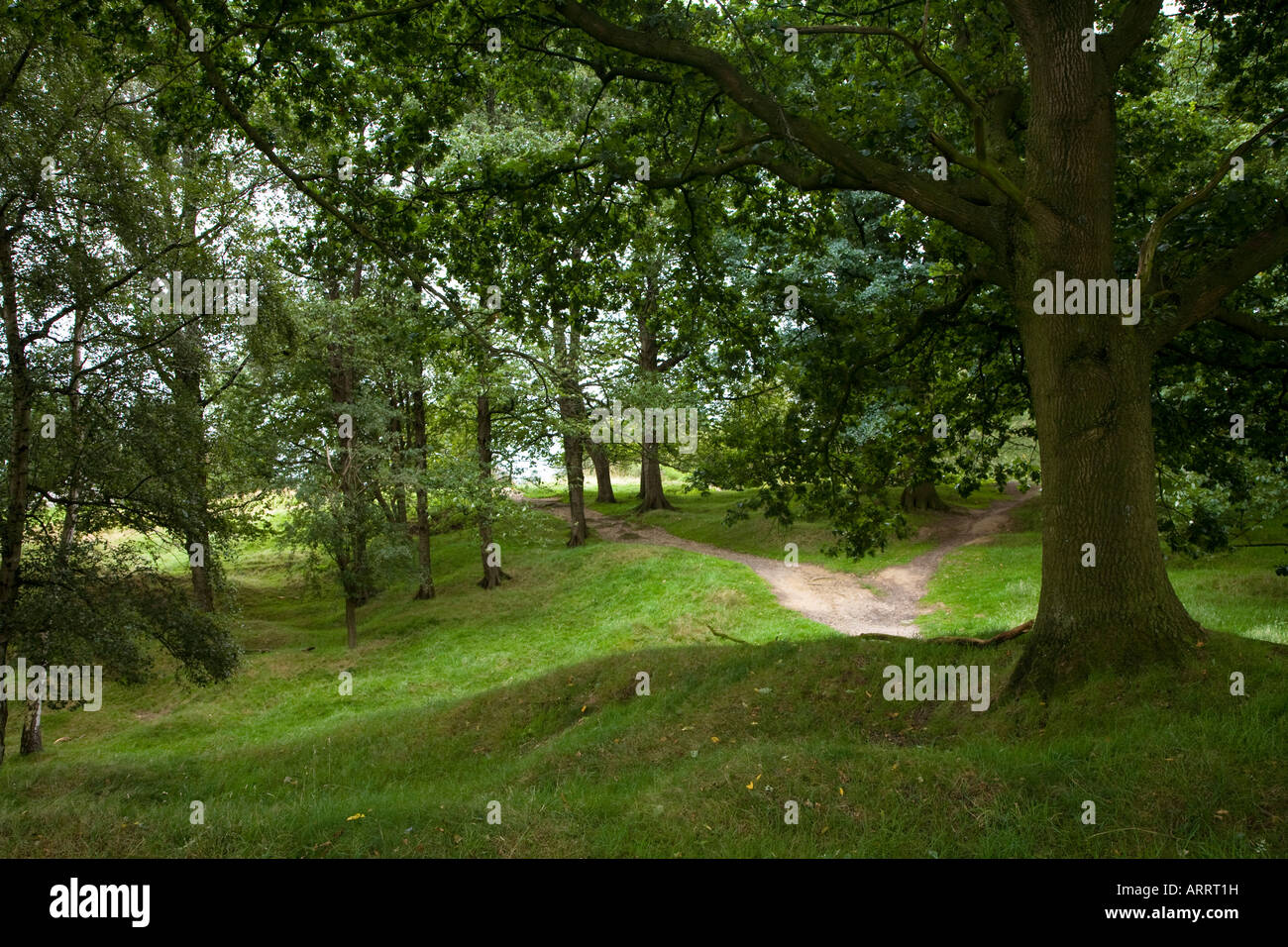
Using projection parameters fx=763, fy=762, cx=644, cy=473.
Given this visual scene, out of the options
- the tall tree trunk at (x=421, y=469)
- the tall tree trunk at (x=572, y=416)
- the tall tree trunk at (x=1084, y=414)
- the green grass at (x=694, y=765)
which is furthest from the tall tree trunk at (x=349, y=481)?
the tall tree trunk at (x=1084, y=414)

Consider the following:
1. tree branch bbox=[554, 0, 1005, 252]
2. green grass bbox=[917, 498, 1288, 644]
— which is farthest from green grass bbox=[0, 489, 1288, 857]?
tree branch bbox=[554, 0, 1005, 252]

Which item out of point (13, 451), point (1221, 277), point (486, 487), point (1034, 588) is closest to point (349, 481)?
point (486, 487)

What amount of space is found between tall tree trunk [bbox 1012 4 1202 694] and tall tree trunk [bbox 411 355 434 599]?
18.8 metres

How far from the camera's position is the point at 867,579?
22484 millimetres

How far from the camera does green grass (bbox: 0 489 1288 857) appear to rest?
486 cm

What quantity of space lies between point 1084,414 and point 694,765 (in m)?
4.71

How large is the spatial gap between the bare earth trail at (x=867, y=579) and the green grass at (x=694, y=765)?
6.28ft

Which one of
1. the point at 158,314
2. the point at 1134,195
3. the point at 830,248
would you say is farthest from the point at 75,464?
the point at 830,248

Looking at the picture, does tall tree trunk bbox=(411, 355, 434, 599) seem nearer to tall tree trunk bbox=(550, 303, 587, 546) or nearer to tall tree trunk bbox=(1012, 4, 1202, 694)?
tall tree trunk bbox=(550, 303, 587, 546)

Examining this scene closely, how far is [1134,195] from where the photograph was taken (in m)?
9.27

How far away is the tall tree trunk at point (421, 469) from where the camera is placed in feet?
77.4

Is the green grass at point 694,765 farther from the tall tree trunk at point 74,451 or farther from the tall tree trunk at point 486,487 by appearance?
the tall tree trunk at point 486,487
